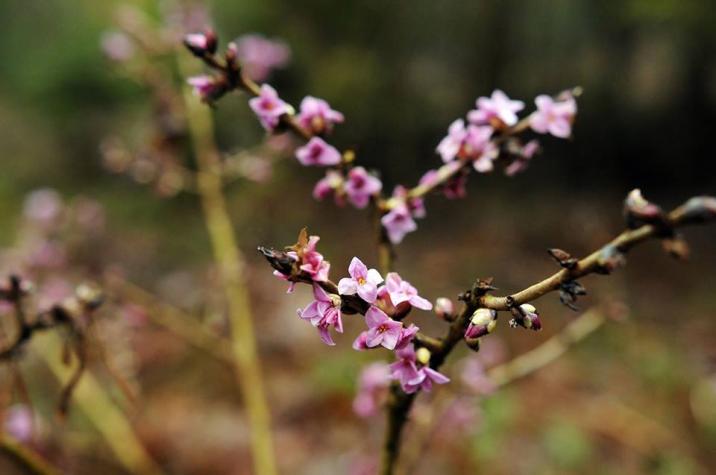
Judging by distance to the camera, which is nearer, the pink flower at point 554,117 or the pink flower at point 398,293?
the pink flower at point 398,293

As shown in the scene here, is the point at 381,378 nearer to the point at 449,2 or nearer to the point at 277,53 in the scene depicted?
the point at 277,53

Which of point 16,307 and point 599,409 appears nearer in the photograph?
point 16,307

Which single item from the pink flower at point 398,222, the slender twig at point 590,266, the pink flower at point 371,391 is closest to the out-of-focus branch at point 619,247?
the slender twig at point 590,266

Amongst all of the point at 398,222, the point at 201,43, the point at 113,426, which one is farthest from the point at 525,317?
the point at 113,426

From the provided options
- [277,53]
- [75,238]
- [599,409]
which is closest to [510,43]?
[277,53]

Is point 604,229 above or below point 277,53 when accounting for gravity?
above

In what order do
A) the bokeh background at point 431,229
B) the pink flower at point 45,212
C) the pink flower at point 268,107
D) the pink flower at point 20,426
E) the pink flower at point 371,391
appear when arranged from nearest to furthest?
the pink flower at point 268,107
the pink flower at point 371,391
the pink flower at point 20,426
the pink flower at point 45,212
the bokeh background at point 431,229

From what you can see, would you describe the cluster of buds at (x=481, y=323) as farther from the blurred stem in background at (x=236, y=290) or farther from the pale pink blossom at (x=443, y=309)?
the blurred stem in background at (x=236, y=290)
